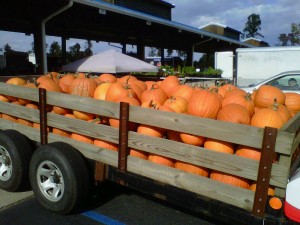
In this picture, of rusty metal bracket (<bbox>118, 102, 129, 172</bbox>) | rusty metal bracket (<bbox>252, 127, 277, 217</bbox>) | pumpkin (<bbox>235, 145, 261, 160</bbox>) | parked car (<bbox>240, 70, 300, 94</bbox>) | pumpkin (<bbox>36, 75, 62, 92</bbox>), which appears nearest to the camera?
rusty metal bracket (<bbox>252, 127, 277, 217</bbox>)

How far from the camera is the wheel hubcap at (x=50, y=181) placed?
3.17m

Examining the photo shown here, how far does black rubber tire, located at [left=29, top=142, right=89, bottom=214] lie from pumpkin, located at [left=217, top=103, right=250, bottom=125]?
4.87ft

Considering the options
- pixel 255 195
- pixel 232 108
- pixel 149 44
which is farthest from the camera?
pixel 149 44

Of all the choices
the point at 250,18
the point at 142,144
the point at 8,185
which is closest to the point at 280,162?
the point at 142,144

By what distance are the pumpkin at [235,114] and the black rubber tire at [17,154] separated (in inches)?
91.3

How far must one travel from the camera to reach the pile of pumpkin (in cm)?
243

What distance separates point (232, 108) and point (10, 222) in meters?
2.63

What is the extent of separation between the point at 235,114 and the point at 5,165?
9.61 feet

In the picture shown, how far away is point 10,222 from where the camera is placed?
3.24 meters

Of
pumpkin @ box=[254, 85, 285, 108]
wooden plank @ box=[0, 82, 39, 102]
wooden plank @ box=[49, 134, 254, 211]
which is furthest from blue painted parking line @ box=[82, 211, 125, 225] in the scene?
pumpkin @ box=[254, 85, 285, 108]

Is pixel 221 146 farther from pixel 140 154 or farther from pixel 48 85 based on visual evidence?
pixel 48 85

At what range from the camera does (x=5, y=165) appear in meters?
3.79

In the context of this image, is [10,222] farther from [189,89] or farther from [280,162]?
[280,162]

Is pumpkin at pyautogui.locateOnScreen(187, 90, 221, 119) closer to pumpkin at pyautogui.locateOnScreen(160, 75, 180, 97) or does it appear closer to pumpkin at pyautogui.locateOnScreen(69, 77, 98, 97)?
pumpkin at pyautogui.locateOnScreen(160, 75, 180, 97)
